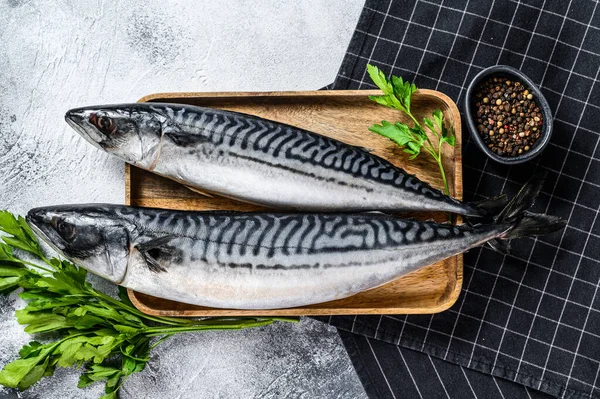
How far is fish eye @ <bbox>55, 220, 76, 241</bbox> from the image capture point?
279cm

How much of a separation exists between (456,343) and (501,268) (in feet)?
1.38

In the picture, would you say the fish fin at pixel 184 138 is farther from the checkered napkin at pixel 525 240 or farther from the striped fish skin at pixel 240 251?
the checkered napkin at pixel 525 240

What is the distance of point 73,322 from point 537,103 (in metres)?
2.35

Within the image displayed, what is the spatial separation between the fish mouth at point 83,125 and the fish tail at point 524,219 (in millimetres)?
1811

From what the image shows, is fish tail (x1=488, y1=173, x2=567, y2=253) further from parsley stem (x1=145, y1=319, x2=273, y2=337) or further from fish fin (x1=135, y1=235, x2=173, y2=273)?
fish fin (x1=135, y1=235, x2=173, y2=273)

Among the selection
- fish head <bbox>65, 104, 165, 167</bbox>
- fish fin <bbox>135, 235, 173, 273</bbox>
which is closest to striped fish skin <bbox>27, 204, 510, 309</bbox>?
fish fin <bbox>135, 235, 173, 273</bbox>

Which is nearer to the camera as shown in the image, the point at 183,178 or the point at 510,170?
the point at 183,178

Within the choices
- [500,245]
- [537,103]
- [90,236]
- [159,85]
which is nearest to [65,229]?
[90,236]

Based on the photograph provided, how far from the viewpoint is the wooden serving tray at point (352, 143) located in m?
3.00

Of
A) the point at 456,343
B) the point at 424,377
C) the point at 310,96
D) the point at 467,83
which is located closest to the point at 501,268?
the point at 456,343

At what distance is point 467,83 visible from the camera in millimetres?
3166

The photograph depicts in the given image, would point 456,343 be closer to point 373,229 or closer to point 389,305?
point 389,305

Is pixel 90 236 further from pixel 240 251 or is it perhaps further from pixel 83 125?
pixel 240 251

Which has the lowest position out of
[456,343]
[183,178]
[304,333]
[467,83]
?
[304,333]
